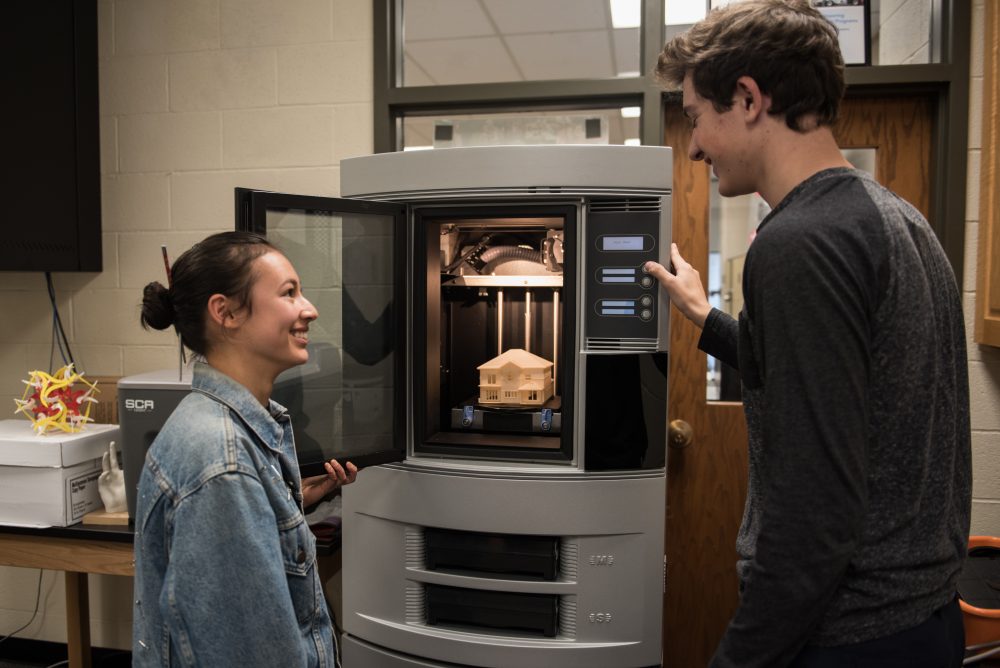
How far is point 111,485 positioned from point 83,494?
0.26 feet

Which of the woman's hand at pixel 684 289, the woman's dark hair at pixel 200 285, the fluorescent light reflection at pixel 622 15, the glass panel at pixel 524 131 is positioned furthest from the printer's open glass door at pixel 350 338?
the fluorescent light reflection at pixel 622 15

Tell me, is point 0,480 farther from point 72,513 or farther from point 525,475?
point 525,475

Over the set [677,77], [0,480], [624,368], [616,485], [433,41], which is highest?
[433,41]

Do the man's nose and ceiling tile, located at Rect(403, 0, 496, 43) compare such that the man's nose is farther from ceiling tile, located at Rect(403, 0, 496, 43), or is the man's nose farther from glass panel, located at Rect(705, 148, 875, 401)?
ceiling tile, located at Rect(403, 0, 496, 43)

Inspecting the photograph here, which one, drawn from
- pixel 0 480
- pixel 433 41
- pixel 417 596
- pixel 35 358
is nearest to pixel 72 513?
pixel 0 480

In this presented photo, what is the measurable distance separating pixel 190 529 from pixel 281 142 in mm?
1762

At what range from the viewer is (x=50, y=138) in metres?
2.27

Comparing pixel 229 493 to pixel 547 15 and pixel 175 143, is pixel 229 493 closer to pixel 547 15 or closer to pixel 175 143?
pixel 175 143

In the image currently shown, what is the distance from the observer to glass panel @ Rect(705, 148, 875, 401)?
7.23 ft

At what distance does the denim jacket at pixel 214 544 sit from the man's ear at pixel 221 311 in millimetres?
77

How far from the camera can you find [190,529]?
2.95 ft

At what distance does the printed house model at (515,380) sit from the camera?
5.29 ft

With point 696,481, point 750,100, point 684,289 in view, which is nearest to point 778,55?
point 750,100

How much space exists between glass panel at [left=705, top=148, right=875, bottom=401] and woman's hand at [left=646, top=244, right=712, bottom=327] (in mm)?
92
